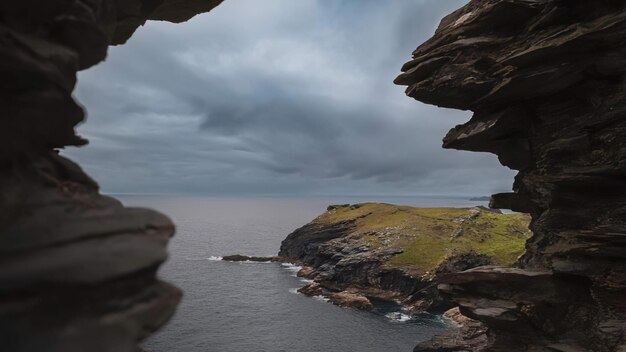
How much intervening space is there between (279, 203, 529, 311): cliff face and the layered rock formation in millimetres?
106707

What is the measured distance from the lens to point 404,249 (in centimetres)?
13675

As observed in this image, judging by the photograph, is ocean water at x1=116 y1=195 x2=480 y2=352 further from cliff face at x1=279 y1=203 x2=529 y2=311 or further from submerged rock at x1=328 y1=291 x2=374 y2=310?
cliff face at x1=279 y1=203 x2=529 y2=311

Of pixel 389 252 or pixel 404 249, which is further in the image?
pixel 404 249

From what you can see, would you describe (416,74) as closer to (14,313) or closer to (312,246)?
(14,313)

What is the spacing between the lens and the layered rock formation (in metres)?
14.4

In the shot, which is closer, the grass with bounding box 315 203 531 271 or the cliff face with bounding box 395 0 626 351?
the cliff face with bounding box 395 0 626 351

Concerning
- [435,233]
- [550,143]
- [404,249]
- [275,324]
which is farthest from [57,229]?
[435,233]

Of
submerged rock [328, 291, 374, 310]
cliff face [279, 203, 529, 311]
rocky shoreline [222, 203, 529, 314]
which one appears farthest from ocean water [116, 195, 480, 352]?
cliff face [279, 203, 529, 311]

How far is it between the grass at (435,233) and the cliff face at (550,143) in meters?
84.8

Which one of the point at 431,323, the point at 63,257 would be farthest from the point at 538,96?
the point at 431,323

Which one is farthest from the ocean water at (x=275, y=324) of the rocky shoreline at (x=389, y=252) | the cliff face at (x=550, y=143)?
the cliff face at (x=550, y=143)

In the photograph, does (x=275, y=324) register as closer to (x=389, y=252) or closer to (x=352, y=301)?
(x=352, y=301)

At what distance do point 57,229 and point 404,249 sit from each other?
12894 centimetres

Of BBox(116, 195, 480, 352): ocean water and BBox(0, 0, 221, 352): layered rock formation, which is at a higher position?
BBox(0, 0, 221, 352): layered rock formation
